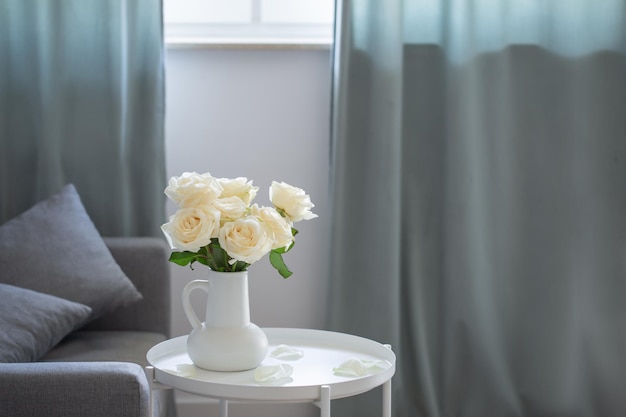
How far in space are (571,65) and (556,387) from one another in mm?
1226

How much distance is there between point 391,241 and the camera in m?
3.03

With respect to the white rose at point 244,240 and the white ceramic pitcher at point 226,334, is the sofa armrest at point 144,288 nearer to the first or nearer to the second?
the white ceramic pitcher at point 226,334

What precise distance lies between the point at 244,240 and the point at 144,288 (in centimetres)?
117

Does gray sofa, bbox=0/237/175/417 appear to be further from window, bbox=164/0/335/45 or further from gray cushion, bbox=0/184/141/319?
window, bbox=164/0/335/45

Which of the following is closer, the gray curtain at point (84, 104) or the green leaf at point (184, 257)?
the green leaf at point (184, 257)

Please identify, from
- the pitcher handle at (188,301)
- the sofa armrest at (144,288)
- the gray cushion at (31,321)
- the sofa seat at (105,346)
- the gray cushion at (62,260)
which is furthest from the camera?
the sofa armrest at (144,288)

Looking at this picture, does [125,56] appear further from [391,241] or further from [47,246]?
[391,241]

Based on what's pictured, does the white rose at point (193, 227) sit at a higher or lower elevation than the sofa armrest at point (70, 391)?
higher

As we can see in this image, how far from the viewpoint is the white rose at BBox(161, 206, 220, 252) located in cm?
175

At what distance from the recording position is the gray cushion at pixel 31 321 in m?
2.16

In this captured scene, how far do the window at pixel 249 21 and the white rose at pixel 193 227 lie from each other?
1533 millimetres

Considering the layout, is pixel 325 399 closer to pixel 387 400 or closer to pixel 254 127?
pixel 387 400

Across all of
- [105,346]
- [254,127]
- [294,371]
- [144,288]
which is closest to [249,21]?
[254,127]

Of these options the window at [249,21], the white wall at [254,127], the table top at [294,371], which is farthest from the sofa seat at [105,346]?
the window at [249,21]
